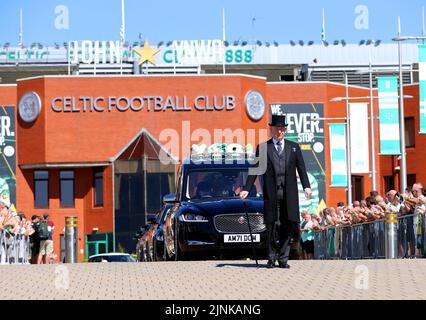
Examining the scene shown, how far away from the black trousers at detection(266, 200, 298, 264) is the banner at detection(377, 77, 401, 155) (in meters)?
25.8

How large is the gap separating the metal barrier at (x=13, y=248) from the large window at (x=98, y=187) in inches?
1727

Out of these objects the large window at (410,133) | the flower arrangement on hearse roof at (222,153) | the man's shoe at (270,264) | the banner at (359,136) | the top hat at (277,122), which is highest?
the large window at (410,133)

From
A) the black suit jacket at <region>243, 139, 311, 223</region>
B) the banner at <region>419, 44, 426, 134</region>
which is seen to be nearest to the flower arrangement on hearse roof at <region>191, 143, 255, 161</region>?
the black suit jacket at <region>243, 139, 311, 223</region>

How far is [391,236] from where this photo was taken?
2870cm

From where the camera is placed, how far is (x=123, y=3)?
312 feet

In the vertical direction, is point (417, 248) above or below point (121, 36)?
below

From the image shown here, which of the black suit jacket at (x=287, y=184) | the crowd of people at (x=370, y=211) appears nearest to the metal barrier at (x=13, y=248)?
the crowd of people at (x=370, y=211)

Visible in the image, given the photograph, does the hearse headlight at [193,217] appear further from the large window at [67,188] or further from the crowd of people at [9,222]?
the large window at [67,188]

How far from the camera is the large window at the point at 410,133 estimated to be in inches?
3440

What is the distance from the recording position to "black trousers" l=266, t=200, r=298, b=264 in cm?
1936

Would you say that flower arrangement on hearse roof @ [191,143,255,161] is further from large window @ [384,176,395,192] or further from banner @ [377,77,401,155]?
large window @ [384,176,395,192]
